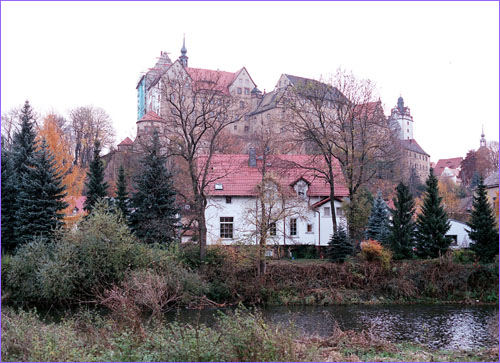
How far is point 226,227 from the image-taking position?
112ft

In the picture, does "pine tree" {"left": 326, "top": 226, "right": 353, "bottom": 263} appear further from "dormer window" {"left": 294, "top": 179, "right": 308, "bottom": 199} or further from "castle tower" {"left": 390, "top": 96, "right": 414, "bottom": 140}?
"castle tower" {"left": 390, "top": 96, "right": 414, "bottom": 140}

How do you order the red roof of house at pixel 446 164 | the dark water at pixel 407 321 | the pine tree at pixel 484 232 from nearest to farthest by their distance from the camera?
the dark water at pixel 407 321
the pine tree at pixel 484 232
the red roof of house at pixel 446 164

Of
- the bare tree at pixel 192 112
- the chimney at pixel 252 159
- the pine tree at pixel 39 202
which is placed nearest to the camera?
the pine tree at pixel 39 202

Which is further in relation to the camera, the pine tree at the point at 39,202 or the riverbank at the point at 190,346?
the pine tree at the point at 39,202

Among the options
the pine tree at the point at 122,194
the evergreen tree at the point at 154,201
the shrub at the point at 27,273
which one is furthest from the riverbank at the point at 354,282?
the shrub at the point at 27,273

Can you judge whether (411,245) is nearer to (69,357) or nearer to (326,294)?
(326,294)

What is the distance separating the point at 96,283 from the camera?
22156mm

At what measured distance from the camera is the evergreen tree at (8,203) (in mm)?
27359

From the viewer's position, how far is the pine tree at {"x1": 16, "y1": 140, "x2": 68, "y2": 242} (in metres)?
26.5

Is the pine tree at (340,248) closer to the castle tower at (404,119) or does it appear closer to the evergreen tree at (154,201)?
the evergreen tree at (154,201)

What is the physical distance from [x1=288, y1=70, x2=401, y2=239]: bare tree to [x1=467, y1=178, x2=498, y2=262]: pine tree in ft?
20.1

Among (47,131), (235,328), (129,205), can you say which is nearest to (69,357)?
(235,328)

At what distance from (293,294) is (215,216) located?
32.1 feet

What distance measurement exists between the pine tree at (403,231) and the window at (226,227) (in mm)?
11287
